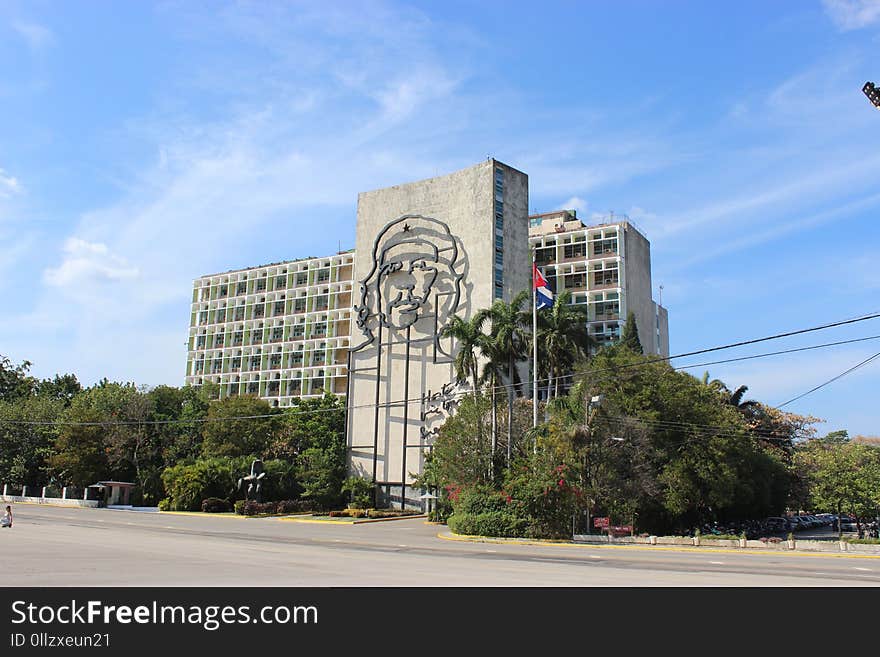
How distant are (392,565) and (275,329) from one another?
96.8 meters

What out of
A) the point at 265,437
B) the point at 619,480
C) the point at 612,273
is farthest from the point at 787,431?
the point at 265,437

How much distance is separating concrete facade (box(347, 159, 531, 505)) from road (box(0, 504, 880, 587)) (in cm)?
3754

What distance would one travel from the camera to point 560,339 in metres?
50.2

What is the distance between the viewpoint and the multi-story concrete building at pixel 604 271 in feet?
291

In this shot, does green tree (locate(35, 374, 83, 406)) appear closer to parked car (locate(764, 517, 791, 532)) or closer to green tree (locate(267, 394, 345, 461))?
green tree (locate(267, 394, 345, 461))

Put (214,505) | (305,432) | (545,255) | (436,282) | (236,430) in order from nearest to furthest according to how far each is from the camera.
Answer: (214,505), (236,430), (305,432), (436,282), (545,255)

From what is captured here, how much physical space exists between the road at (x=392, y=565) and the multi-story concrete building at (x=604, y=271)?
2226 inches

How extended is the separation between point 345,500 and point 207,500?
1391cm

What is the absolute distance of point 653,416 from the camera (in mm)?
46125

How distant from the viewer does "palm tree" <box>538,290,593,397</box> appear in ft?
165

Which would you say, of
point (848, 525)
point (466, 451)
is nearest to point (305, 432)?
point (466, 451)

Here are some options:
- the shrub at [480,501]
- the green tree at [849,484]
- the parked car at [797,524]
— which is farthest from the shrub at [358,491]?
the parked car at [797,524]

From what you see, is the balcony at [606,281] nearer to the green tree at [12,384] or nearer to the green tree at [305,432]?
the green tree at [305,432]

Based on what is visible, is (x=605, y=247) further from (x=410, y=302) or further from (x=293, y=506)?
(x=293, y=506)
